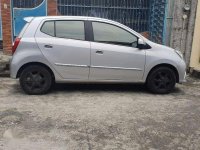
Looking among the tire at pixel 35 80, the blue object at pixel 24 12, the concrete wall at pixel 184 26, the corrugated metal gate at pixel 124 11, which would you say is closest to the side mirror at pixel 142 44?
the tire at pixel 35 80

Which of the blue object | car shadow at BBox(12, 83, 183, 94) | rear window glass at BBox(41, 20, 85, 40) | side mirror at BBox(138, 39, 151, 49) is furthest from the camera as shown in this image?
the blue object

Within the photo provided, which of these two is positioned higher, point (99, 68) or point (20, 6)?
point (20, 6)

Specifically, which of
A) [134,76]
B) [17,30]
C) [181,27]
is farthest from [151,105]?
[17,30]

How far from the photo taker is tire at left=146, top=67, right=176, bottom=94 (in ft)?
24.5

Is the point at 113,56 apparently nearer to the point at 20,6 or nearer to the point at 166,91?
the point at 166,91

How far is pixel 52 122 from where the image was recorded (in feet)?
18.4

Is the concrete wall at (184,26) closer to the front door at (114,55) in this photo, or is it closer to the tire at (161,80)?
the tire at (161,80)

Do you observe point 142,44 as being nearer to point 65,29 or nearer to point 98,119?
point 65,29

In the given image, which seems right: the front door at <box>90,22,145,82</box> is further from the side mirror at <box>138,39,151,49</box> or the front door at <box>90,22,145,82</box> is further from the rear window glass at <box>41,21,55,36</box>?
the rear window glass at <box>41,21,55,36</box>

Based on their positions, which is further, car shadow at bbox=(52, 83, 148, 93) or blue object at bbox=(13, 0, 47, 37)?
blue object at bbox=(13, 0, 47, 37)

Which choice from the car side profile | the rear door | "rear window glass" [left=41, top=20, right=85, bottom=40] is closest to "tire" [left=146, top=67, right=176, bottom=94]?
the car side profile

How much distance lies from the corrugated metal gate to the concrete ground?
3668 mm

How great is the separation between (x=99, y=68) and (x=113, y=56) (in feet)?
1.26

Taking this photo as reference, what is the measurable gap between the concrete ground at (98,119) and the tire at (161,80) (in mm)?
170
